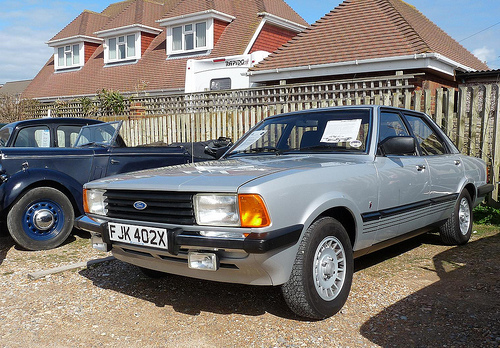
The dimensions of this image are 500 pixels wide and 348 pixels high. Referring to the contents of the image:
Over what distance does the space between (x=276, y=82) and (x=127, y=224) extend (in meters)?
11.6

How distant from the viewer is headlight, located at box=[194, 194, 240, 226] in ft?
9.89

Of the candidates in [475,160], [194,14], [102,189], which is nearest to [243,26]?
[194,14]

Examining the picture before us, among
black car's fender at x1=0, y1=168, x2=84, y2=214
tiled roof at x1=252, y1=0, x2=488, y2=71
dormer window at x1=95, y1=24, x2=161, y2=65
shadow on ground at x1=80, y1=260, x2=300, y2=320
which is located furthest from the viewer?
dormer window at x1=95, y1=24, x2=161, y2=65

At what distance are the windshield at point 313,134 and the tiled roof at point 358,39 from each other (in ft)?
28.1

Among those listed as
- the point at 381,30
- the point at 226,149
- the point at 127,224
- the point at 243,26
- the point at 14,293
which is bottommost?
the point at 14,293

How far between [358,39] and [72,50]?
64.8 ft

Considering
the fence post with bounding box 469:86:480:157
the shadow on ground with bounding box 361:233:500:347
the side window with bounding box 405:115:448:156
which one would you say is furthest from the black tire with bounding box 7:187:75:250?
the fence post with bounding box 469:86:480:157

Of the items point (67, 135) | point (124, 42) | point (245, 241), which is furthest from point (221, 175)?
point (124, 42)

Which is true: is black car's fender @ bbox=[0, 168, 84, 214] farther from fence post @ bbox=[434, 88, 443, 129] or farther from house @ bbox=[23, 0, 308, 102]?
house @ bbox=[23, 0, 308, 102]

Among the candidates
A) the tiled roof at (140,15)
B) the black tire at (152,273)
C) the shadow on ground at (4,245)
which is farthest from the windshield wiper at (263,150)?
the tiled roof at (140,15)

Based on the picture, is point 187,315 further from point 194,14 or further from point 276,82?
point 194,14

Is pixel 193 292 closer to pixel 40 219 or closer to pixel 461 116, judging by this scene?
pixel 40 219

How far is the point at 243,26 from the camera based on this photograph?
2127 centimetres

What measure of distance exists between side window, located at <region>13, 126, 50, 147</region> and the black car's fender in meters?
1.37
